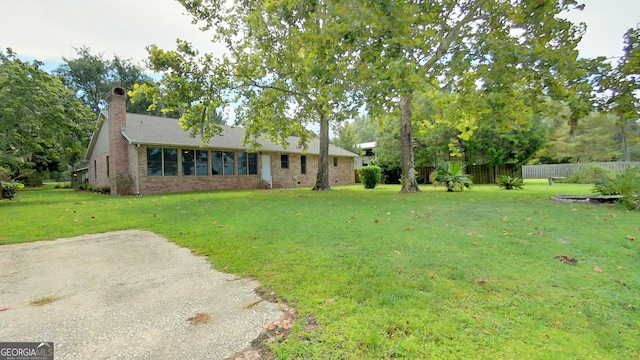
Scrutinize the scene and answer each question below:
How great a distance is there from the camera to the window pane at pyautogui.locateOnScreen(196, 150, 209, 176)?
17.9 m

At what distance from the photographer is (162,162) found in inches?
651

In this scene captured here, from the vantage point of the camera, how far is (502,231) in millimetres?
5121

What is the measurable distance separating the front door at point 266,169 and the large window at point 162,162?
5700 millimetres

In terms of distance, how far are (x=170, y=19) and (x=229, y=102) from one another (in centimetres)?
439

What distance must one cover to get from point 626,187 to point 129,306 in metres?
11.1

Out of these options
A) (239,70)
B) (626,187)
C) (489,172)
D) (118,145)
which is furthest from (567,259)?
Answer: (489,172)

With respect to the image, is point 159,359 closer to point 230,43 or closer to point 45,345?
point 45,345

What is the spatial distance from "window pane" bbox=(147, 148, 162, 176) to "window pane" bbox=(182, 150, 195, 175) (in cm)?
128

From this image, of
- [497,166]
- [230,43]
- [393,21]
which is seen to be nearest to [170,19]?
[230,43]

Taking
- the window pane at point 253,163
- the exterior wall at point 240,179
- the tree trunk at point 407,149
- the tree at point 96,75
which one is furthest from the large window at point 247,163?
the tree at point 96,75

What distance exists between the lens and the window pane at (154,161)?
16078 millimetres

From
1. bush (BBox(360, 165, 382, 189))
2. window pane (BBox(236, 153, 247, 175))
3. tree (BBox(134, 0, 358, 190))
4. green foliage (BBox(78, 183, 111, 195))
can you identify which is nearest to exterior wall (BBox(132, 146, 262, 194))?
window pane (BBox(236, 153, 247, 175))

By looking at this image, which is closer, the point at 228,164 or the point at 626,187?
the point at 626,187

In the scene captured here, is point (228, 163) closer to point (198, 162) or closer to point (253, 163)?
point (253, 163)
